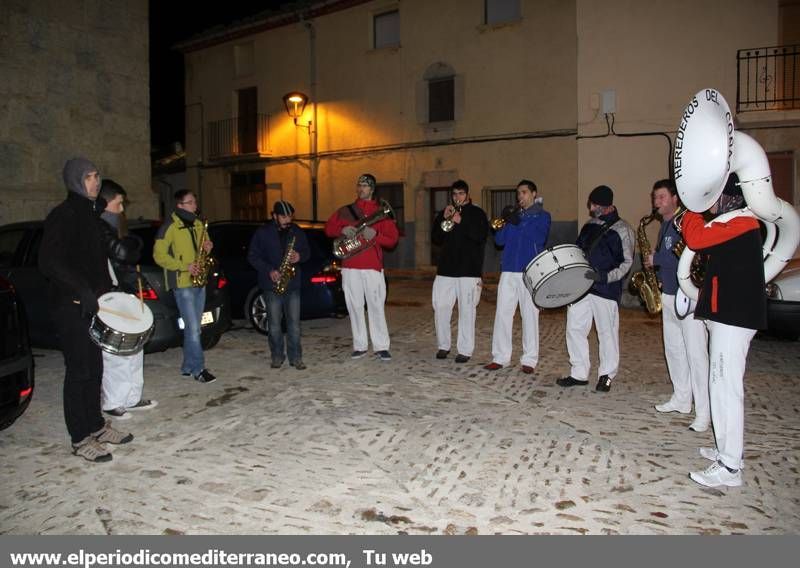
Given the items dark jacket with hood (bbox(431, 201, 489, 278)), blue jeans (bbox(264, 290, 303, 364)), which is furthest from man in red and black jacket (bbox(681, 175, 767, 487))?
blue jeans (bbox(264, 290, 303, 364))

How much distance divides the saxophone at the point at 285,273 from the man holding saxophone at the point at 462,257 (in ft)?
5.32

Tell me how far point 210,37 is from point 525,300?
67.4ft

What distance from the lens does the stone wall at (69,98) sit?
9.80 m

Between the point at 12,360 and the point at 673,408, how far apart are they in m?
5.21

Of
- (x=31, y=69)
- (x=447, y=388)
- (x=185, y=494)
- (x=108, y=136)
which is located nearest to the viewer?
(x=185, y=494)

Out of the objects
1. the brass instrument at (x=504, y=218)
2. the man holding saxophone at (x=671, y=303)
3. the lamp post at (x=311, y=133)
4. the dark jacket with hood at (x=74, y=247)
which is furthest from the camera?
the lamp post at (x=311, y=133)

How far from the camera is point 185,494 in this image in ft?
12.5

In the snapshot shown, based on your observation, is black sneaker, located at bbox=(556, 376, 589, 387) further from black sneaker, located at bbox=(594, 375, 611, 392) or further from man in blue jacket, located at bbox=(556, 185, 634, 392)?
black sneaker, located at bbox=(594, 375, 611, 392)

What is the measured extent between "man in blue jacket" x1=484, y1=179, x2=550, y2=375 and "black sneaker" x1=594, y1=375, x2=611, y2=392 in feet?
2.76

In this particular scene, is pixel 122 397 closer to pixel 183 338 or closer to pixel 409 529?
pixel 183 338

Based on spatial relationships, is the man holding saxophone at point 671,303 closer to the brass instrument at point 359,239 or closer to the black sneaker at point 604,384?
the black sneaker at point 604,384

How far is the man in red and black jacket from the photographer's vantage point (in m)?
3.80

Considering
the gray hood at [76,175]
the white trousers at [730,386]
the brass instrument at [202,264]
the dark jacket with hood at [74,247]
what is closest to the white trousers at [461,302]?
the brass instrument at [202,264]

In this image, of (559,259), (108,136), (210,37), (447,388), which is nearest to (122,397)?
(447,388)
